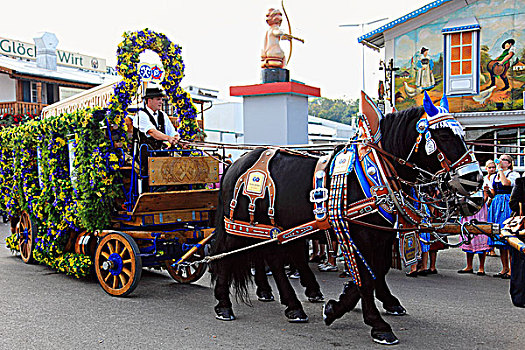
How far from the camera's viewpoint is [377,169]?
191 inches

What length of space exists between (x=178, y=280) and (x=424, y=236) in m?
3.52

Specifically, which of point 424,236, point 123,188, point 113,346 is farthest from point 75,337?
point 424,236

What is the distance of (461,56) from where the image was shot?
1349cm

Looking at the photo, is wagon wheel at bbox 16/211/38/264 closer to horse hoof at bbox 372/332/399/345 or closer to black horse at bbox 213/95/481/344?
black horse at bbox 213/95/481/344

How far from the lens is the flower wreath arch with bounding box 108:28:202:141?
6.79 metres

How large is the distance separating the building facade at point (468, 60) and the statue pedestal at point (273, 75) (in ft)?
13.0

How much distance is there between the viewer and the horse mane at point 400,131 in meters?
4.75

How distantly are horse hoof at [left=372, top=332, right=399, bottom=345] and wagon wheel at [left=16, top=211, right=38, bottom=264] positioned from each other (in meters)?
5.68

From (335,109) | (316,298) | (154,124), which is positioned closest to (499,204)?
(316,298)

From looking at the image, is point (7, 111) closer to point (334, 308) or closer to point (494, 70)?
point (494, 70)

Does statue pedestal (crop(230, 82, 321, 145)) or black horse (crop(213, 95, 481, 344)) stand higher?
statue pedestal (crop(230, 82, 321, 145))

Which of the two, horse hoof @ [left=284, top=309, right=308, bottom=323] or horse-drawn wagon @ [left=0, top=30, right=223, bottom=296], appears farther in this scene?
horse-drawn wagon @ [left=0, top=30, right=223, bottom=296]

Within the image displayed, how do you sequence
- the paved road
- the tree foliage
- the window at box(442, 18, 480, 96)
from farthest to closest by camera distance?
the tree foliage → the window at box(442, 18, 480, 96) → the paved road

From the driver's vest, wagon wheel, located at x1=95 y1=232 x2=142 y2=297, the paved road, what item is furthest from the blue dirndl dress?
wagon wheel, located at x1=95 y1=232 x2=142 y2=297
